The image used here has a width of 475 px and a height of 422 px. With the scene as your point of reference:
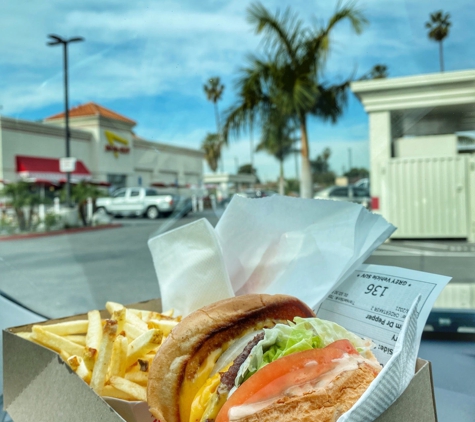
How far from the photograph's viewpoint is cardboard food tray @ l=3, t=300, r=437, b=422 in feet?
2.48

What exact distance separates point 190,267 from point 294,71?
70cm

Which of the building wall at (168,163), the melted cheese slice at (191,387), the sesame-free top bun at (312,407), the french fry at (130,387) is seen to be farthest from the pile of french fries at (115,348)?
the sesame-free top bun at (312,407)

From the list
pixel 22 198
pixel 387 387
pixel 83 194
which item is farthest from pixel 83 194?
pixel 387 387

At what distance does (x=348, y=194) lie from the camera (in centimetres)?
131

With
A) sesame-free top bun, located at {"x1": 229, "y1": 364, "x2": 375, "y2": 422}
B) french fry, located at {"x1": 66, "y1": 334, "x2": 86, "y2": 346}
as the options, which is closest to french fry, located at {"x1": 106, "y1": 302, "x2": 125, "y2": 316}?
french fry, located at {"x1": 66, "y1": 334, "x2": 86, "y2": 346}

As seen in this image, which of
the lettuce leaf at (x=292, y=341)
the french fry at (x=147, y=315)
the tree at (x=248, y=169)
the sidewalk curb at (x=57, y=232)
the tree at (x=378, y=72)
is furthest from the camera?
the sidewalk curb at (x=57, y=232)

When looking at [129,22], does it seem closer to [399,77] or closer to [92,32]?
[92,32]

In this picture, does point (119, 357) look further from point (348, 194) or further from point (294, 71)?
point (294, 71)

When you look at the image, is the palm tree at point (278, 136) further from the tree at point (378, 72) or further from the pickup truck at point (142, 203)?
the pickup truck at point (142, 203)

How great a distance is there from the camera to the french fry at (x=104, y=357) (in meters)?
1.32

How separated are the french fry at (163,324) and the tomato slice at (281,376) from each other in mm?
558

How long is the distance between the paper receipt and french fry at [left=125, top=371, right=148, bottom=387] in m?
0.51

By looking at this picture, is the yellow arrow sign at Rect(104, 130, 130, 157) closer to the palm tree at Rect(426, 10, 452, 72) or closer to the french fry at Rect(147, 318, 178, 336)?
the french fry at Rect(147, 318, 178, 336)

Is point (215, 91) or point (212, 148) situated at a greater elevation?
point (215, 91)
